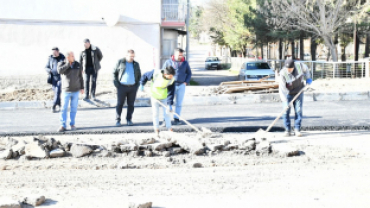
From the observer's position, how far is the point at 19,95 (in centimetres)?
1669

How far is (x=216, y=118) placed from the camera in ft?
40.3

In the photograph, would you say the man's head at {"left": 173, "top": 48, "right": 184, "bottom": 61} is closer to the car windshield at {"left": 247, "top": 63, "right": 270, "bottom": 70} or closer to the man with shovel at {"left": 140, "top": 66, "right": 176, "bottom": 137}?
the man with shovel at {"left": 140, "top": 66, "right": 176, "bottom": 137}

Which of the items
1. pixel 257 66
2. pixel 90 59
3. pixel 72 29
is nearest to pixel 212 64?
pixel 257 66

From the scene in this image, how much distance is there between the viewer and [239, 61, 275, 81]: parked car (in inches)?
973

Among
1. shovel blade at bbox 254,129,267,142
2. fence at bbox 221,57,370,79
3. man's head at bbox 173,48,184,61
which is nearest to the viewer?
shovel blade at bbox 254,129,267,142

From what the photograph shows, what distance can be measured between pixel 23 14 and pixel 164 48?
7598 millimetres

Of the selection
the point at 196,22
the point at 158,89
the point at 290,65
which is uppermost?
the point at 196,22

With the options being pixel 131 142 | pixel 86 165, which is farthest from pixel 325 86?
pixel 86 165

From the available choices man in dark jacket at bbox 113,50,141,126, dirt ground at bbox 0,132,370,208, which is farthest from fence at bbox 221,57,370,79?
dirt ground at bbox 0,132,370,208

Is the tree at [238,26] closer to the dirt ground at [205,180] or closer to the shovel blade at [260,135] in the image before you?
the shovel blade at [260,135]

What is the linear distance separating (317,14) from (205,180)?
24385 mm

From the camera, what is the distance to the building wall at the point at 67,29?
20.6 meters

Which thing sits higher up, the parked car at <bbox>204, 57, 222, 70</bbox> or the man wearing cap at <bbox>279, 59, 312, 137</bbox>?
the parked car at <bbox>204, 57, 222, 70</bbox>

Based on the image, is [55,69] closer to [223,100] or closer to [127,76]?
[127,76]
